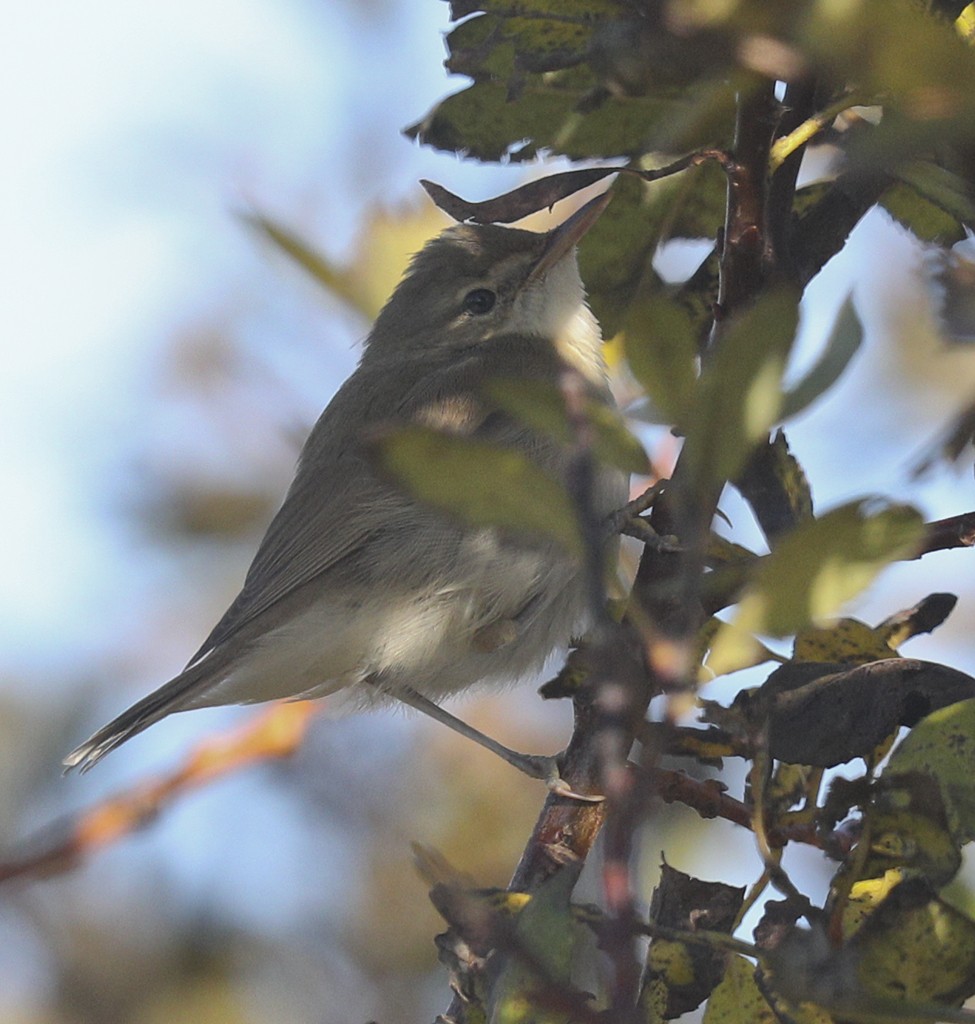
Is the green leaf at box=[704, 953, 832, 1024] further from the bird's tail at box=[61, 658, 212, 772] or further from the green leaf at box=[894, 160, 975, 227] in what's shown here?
the bird's tail at box=[61, 658, 212, 772]

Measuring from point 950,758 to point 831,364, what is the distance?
0.50 meters

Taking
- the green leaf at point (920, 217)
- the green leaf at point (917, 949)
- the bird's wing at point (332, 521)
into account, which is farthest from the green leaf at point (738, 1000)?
the bird's wing at point (332, 521)

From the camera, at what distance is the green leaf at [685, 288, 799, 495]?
67 centimetres

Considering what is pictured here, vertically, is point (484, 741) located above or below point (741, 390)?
above

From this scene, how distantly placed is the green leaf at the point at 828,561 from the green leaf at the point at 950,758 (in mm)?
444

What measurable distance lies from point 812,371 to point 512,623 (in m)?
2.60

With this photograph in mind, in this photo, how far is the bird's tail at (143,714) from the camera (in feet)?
10.4

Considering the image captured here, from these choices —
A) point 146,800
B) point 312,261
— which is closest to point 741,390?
point 146,800

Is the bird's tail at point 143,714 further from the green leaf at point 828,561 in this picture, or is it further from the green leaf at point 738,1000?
the green leaf at point 828,561

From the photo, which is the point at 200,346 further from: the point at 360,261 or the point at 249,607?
the point at 360,261

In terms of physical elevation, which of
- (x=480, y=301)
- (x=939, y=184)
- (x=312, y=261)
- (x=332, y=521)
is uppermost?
(x=480, y=301)

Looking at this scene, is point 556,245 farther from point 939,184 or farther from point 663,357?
point 663,357

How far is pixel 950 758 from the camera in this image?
3.61 feet

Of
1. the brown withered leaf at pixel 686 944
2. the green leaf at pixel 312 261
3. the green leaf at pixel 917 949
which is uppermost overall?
the green leaf at pixel 312 261
